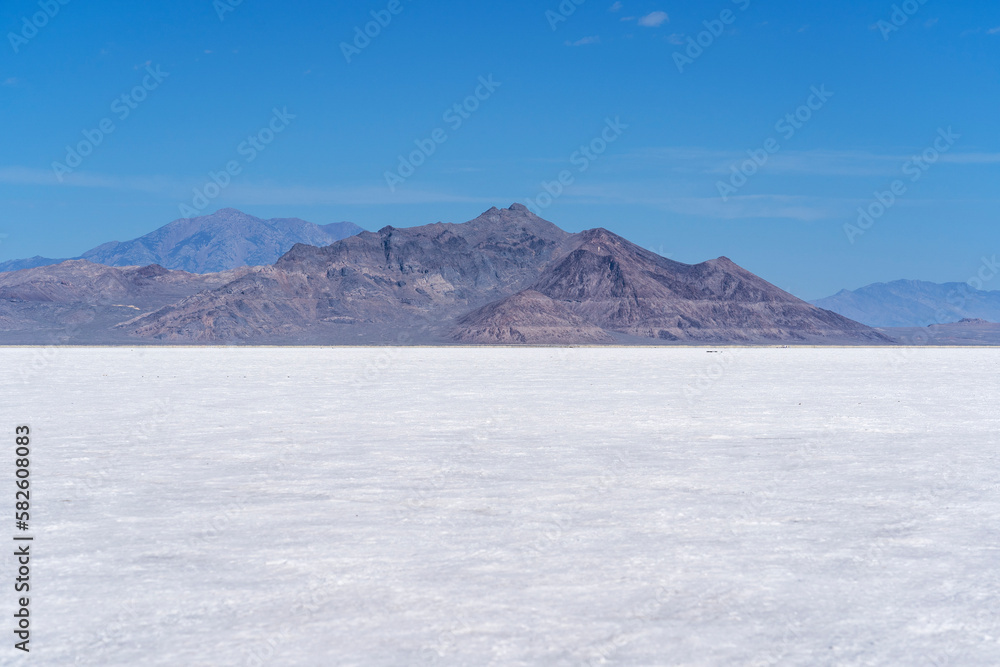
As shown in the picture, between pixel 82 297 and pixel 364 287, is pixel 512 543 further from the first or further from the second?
pixel 82 297

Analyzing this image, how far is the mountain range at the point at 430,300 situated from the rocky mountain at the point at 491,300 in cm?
32

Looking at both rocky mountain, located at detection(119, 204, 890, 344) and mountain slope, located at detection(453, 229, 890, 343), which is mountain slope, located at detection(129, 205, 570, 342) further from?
mountain slope, located at detection(453, 229, 890, 343)

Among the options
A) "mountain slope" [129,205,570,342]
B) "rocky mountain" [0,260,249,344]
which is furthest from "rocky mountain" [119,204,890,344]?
"rocky mountain" [0,260,249,344]

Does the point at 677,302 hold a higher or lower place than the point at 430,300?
lower

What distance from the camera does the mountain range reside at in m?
151

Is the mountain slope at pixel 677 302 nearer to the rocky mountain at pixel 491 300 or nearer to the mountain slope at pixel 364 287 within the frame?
the rocky mountain at pixel 491 300

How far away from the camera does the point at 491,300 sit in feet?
582

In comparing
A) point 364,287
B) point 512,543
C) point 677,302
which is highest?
point 364,287

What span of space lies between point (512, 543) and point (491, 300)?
555ft

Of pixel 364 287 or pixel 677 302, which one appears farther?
pixel 364 287

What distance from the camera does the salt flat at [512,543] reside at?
599cm

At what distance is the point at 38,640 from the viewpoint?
236 inches

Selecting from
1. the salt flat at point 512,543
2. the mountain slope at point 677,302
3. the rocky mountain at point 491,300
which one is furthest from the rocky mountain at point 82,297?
the salt flat at point 512,543

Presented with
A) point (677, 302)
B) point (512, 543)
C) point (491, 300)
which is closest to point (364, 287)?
point (491, 300)
